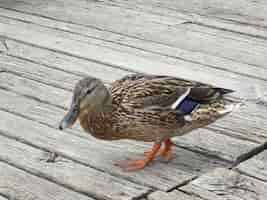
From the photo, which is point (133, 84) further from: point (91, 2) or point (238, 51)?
point (91, 2)

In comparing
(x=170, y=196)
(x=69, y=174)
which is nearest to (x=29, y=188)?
(x=69, y=174)

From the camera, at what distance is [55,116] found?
4172 mm

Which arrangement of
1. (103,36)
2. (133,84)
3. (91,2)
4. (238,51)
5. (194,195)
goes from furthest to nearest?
1. (91,2)
2. (103,36)
3. (238,51)
4. (133,84)
5. (194,195)

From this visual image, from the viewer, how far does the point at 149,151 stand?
3.84 metres

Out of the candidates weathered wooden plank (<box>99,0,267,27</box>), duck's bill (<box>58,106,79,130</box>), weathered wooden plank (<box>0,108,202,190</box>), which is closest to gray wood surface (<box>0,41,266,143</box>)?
weathered wooden plank (<box>0,108,202,190</box>)

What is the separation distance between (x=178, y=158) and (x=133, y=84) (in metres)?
0.44

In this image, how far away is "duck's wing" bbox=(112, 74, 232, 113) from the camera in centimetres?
363

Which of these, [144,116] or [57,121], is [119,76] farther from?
[144,116]

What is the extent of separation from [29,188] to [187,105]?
2.92 feet

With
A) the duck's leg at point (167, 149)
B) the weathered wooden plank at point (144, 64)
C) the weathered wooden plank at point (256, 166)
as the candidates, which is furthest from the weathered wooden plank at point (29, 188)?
the weathered wooden plank at point (144, 64)

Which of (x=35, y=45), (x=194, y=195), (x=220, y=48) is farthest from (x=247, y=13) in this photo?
(x=194, y=195)

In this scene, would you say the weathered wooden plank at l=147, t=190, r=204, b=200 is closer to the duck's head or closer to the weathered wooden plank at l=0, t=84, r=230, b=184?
the weathered wooden plank at l=0, t=84, r=230, b=184

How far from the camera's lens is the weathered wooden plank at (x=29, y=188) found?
3285 millimetres

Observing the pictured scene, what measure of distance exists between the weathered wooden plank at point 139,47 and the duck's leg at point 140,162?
1.38 metres
